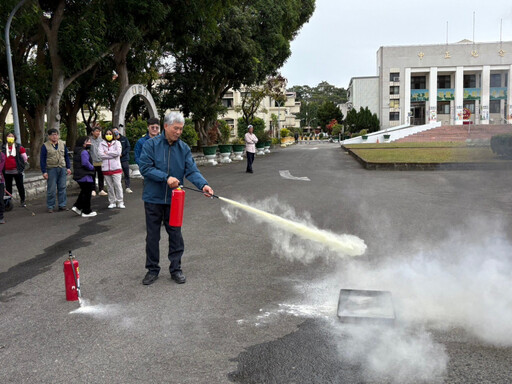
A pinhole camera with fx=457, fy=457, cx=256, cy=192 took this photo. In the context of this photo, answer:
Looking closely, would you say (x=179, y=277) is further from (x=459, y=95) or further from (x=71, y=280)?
(x=459, y=95)

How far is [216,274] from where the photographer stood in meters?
5.27

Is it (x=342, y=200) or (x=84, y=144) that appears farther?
(x=342, y=200)

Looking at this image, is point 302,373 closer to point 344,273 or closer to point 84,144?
point 344,273

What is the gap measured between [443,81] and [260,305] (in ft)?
269

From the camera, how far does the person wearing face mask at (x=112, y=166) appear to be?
1000 centimetres

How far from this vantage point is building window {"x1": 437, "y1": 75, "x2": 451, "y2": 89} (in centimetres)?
7681

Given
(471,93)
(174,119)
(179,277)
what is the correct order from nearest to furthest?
(174,119) → (179,277) → (471,93)

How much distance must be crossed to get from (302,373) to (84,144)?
796 cm

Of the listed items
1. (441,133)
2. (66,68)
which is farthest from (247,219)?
(441,133)

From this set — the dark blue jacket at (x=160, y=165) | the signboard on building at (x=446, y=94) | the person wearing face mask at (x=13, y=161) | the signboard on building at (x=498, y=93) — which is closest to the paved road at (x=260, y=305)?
the dark blue jacket at (x=160, y=165)

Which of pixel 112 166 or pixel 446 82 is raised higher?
pixel 446 82

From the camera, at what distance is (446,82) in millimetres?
77000

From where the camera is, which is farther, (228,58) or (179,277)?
(228,58)

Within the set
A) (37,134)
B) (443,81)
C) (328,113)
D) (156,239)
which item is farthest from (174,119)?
(328,113)
